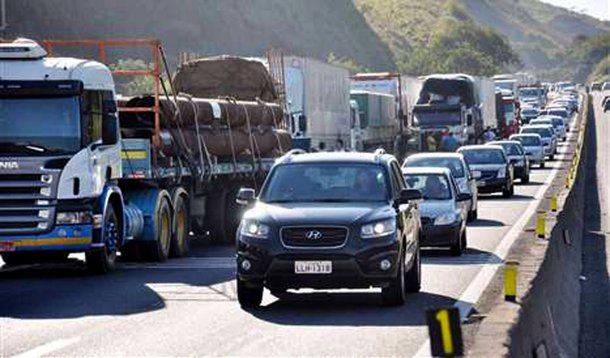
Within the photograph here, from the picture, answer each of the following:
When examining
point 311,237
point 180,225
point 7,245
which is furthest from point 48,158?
point 311,237

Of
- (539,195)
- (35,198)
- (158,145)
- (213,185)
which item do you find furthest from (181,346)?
(539,195)

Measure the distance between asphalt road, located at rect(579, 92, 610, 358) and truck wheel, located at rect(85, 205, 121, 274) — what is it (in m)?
6.33

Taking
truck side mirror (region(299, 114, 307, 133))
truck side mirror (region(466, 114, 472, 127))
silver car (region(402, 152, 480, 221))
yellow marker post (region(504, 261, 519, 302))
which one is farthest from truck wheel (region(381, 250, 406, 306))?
truck side mirror (region(466, 114, 472, 127))

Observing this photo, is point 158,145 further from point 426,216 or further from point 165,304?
point 165,304

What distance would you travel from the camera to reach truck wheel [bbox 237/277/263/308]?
17.3 metres

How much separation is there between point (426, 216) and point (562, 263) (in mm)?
2810

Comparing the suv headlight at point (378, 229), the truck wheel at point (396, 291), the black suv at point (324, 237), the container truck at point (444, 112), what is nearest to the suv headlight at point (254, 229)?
the black suv at point (324, 237)

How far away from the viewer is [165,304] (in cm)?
1812

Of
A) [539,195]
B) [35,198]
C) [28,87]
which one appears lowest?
[539,195]

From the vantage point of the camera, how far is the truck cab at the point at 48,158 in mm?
20875

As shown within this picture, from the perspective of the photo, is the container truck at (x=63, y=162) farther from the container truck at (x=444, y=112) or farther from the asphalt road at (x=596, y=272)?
the container truck at (x=444, y=112)

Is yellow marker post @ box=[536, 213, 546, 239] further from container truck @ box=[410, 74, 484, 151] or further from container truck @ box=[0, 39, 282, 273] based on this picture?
container truck @ box=[410, 74, 484, 151]

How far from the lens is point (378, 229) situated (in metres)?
17.0

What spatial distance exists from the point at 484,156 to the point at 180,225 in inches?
813
